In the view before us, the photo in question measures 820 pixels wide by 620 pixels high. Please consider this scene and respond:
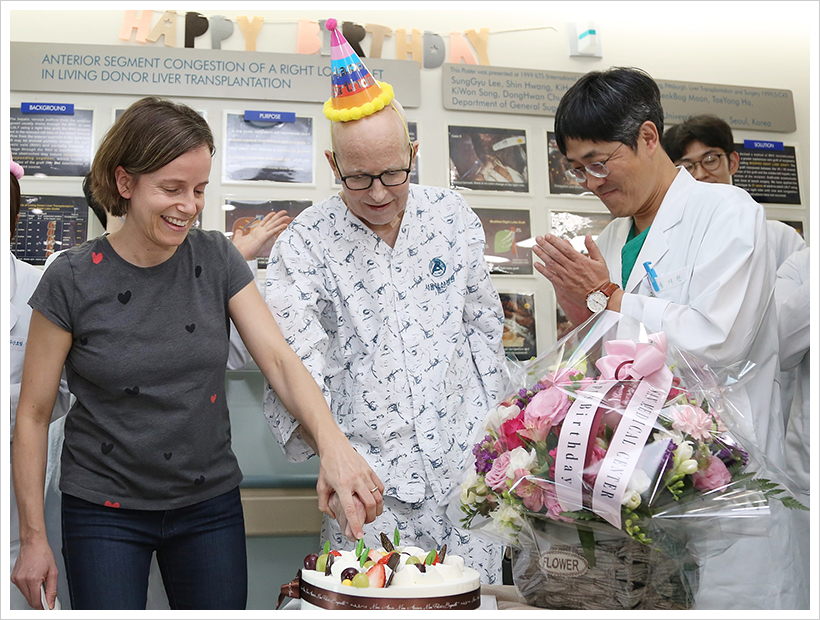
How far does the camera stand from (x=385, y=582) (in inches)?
33.0

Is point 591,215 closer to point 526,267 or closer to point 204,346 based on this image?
point 526,267

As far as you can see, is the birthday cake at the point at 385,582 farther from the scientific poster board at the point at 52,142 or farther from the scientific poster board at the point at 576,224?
the scientific poster board at the point at 52,142

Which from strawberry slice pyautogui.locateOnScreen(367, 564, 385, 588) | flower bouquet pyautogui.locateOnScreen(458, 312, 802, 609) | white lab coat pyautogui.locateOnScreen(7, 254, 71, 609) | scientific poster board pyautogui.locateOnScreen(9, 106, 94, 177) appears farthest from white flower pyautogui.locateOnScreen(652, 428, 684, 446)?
scientific poster board pyautogui.locateOnScreen(9, 106, 94, 177)

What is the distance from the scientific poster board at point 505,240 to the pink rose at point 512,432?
1373 mm

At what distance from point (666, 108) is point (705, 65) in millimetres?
213

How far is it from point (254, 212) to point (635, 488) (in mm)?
1612

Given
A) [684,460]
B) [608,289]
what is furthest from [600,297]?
[684,460]

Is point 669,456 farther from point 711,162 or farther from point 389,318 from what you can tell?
point 711,162

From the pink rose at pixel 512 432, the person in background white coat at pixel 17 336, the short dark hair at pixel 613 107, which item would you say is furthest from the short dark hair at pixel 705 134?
the person in background white coat at pixel 17 336

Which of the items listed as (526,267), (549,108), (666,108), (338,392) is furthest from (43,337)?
(666,108)

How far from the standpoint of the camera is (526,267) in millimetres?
2240

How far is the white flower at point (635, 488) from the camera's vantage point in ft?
2.49

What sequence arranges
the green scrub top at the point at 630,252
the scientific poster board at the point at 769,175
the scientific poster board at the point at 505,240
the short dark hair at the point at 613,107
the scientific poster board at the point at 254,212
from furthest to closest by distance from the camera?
the scientific poster board at the point at 769,175
the scientific poster board at the point at 505,240
the scientific poster board at the point at 254,212
the green scrub top at the point at 630,252
the short dark hair at the point at 613,107

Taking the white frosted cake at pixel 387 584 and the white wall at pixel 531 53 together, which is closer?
the white frosted cake at pixel 387 584
